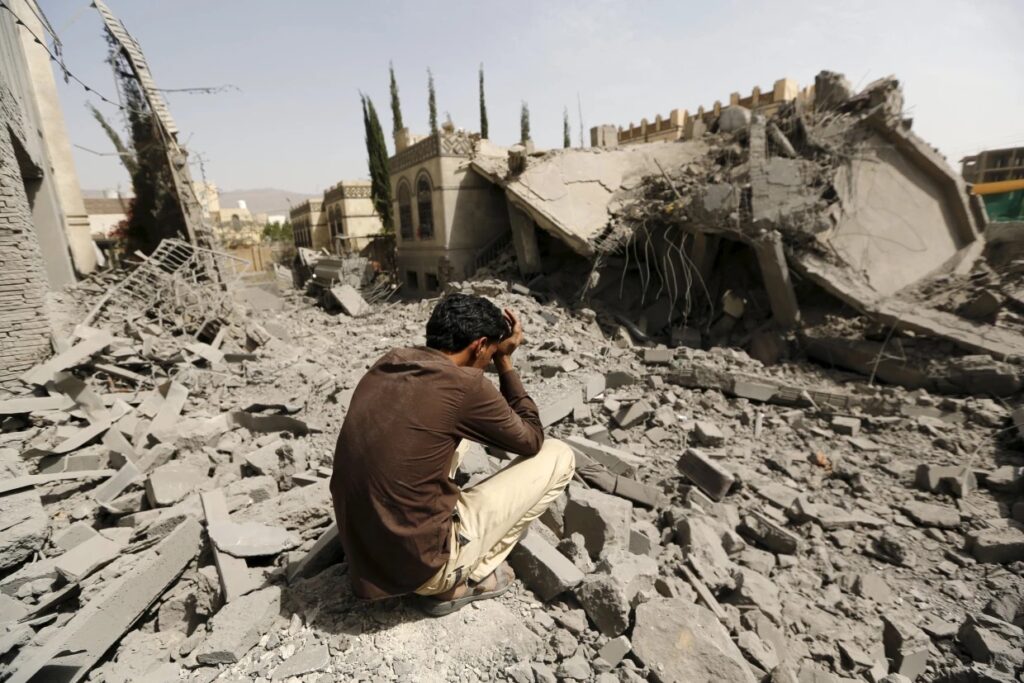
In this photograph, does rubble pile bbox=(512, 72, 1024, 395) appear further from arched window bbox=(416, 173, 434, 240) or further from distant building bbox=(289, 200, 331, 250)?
distant building bbox=(289, 200, 331, 250)

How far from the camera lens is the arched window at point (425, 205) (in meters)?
12.9

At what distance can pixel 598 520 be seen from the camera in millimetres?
2760

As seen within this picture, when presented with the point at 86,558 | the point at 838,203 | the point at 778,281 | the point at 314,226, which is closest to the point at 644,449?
the point at 86,558

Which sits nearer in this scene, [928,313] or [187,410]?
[187,410]

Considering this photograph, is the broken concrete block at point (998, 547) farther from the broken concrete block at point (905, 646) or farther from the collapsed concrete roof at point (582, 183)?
the collapsed concrete roof at point (582, 183)

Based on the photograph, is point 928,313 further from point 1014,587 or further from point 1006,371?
point 1014,587

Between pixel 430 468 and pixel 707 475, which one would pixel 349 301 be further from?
pixel 430 468

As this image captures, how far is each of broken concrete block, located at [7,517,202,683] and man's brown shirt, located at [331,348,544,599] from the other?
1.17m

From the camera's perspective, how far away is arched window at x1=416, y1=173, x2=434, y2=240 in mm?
12883

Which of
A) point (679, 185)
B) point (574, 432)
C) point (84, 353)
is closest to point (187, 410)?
point (84, 353)

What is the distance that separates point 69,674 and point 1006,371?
8190 mm

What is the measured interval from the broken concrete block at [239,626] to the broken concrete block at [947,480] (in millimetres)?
5119

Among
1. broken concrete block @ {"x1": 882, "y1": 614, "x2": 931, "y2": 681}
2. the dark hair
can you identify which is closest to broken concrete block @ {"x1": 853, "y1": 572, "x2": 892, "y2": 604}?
broken concrete block @ {"x1": 882, "y1": 614, "x2": 931, "y2": 681}

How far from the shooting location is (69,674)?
187 centimetres
